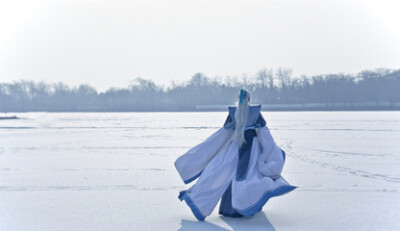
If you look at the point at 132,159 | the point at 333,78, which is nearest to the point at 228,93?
the point at 333,78

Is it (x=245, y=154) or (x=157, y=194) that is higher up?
(x=245, y=154)

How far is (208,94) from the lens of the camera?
11012 centimetres

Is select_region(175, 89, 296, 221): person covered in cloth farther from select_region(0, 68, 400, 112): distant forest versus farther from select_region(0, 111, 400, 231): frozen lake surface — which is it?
select_region(0, 68, 400, 112): distant forest

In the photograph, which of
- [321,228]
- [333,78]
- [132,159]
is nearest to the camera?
[321,228]

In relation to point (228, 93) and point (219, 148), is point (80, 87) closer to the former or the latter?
point (228, 93)

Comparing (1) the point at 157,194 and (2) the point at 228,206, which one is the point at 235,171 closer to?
(2) the point at 228,206

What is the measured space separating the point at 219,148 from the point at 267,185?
881mm

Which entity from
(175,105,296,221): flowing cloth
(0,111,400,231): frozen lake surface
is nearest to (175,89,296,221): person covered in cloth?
(175,105,296,221): flowing cloth

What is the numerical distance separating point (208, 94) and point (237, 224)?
104 m

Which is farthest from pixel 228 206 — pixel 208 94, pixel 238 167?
pixel 208 94

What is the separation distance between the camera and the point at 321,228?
5.56 metres

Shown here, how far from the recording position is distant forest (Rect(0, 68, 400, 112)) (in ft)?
297

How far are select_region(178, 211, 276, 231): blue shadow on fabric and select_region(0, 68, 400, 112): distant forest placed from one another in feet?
237

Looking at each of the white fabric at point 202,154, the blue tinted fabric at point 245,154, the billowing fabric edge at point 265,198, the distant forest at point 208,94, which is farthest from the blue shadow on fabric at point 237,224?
the distant forest at point 208,94
